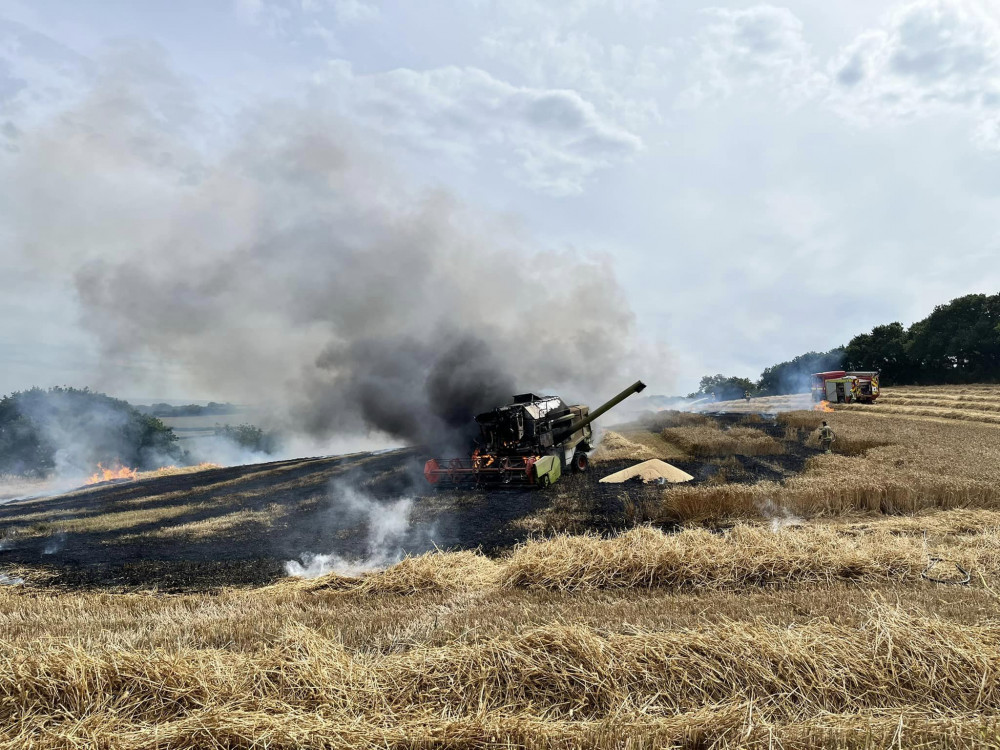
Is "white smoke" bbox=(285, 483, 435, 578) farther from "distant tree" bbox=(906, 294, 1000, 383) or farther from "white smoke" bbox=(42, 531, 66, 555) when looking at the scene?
"distant tree" bbox=(906, 294, 1000, 383)

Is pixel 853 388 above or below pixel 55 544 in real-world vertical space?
above

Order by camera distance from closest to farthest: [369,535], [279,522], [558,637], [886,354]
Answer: [558,637] → [369,535] → [279,522] → [886,354]

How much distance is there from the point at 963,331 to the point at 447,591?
230ft

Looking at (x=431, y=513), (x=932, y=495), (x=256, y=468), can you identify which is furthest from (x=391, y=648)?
(x=256, y=468)

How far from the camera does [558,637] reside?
18.0 ft

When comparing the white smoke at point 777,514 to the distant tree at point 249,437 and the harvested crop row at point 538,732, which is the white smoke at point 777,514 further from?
the distant tree at point 249,437

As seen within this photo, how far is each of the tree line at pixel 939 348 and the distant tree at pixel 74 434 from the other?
77301 mm

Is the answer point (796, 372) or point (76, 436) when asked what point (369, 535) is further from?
point (796, 372)

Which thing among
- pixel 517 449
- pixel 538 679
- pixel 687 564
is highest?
pixel 517 449

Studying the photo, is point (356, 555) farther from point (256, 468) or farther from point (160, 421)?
point (160, 421)

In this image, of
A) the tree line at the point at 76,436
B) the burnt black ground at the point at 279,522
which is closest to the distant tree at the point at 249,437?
the tree line at the point at 76,436

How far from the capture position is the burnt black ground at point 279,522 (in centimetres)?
1233

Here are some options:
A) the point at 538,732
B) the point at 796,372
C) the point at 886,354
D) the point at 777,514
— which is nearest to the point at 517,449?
the point at 777,514

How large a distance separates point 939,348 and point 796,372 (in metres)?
43.6
